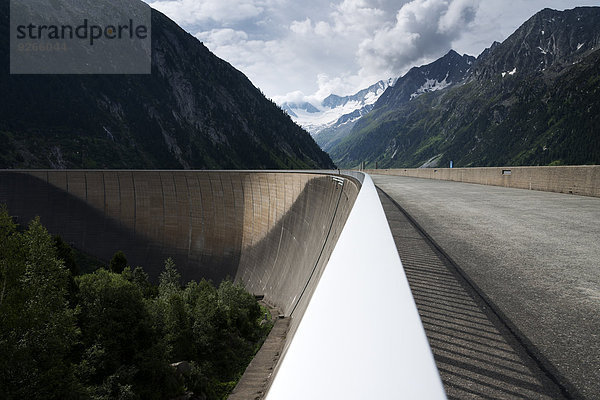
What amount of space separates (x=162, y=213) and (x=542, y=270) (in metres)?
43.9

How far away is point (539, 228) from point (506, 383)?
725 cm

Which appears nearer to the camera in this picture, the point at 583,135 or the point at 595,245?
the point at 595,245

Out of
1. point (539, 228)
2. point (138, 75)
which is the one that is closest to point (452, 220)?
point (539, 228)

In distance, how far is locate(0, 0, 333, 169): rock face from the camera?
92.4 m

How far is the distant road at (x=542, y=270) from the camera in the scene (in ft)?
10.4

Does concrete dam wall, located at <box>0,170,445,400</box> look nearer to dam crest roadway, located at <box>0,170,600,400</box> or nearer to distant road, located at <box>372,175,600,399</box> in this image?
dam crest roadway, located at <box>0,170,600,400</box>

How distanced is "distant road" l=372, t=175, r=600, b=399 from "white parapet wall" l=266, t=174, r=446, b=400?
2434 millimetres

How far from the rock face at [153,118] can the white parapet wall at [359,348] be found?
93112mm

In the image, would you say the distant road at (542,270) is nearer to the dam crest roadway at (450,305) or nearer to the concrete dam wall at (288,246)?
the dam crest roadway at (450,305)

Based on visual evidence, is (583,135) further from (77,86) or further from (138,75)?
(77,86)

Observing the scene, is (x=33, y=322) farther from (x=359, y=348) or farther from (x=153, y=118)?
(x=153, y=118)

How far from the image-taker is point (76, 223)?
46000mm

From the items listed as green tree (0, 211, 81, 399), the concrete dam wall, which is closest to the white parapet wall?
the concrete dam wall

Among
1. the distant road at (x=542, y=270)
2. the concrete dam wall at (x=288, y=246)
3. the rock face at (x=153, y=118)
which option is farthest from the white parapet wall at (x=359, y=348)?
the rock face at (x=153, y=118)
